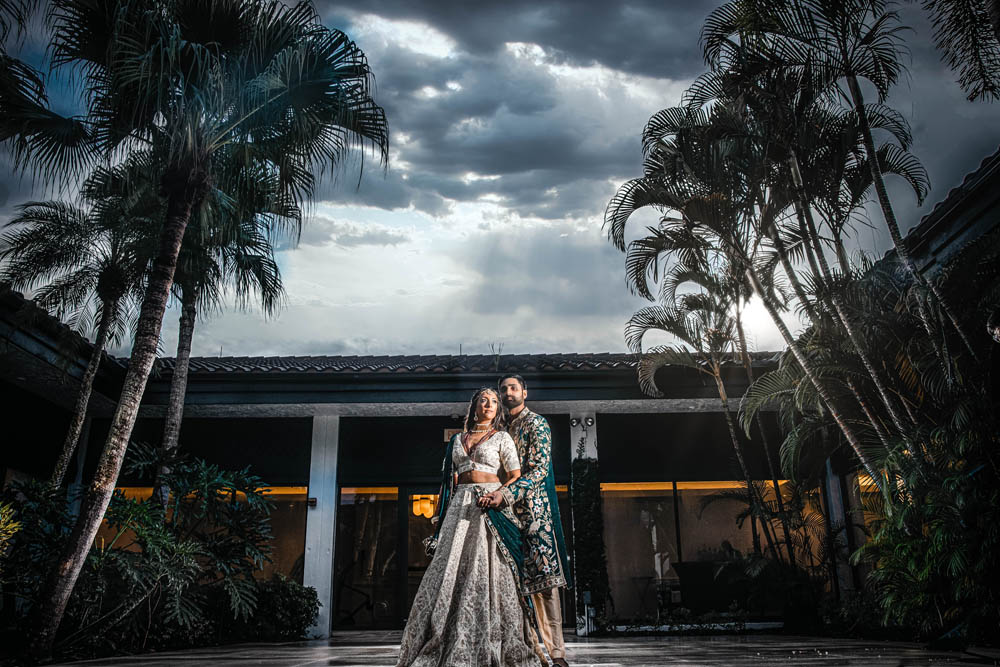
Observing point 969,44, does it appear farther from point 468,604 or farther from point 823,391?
point 468,604

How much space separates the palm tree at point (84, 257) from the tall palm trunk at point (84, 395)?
0.04 feet

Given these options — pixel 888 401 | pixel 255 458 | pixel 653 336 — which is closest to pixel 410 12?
pixel 653 336

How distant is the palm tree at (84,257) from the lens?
810 cm

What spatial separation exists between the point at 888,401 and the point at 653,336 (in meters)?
3.65

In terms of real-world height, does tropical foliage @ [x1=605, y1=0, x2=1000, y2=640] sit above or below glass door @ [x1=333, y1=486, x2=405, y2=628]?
above

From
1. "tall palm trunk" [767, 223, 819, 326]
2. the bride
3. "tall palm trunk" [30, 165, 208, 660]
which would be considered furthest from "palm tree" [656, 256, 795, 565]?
"tall palm trunk" [30, 165, 208, 660]

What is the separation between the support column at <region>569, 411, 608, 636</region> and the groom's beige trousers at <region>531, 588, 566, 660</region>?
625 centimetres

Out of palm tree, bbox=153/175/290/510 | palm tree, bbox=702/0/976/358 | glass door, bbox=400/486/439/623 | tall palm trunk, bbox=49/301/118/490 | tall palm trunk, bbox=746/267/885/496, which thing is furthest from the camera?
glass door, bbox=400/486/439/623

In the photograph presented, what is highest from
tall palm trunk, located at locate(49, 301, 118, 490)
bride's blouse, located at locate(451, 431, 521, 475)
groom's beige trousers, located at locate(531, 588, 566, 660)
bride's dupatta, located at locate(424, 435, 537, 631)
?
tall palm trunk, located at locate(49, 301, 118, 490)

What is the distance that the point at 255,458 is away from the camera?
451 inches

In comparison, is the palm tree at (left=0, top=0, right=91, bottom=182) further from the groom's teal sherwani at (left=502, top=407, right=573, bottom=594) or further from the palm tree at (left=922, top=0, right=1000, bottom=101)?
the palm tree at (left=922, top=0, right=1000, bottom=101)

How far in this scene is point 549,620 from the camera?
3.73 meters

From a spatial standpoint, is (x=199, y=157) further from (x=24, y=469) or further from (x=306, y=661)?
(x=24, y=469)

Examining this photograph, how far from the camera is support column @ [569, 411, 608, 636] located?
9727 mm
